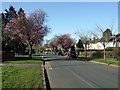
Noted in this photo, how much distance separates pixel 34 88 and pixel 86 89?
2259mm

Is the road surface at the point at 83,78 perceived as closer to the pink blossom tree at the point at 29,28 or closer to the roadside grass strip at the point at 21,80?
the roadside grass strip at the point at 21,80

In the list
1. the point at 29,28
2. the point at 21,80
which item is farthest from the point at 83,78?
the point at 29,28

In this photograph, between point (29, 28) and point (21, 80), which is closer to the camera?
point (21, 80)

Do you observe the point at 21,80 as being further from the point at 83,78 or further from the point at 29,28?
the point at 29,28

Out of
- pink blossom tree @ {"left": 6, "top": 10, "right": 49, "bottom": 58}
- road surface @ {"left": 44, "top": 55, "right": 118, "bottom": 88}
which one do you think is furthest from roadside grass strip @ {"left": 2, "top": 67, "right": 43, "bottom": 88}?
pink blossom tree @ {"left": 6, "top": 10, "right": 49, "bottom": 58}

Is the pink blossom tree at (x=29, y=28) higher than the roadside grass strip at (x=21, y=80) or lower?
higher

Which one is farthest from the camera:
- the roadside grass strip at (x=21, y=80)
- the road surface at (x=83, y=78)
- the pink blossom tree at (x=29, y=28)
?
the pink blossom tree at (x=29, y=28)

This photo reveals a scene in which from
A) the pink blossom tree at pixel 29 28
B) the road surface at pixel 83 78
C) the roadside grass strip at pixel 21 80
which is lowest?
the road surface at pixel 83 78

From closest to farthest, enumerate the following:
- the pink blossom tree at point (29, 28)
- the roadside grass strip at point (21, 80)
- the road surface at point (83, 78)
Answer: the roadside grass strip at point (21, 80) → the road surface at point (83, 78) → the pink blossom tree at point (29, 28)

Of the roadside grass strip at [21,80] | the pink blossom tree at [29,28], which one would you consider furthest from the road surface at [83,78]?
the pink blossom tree at [29,28]

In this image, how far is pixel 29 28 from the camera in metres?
37.8

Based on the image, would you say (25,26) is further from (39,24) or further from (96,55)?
(96,55)

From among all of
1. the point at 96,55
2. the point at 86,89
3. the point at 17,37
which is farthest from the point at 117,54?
the point at 86,89

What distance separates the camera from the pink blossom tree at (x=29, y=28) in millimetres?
37906
